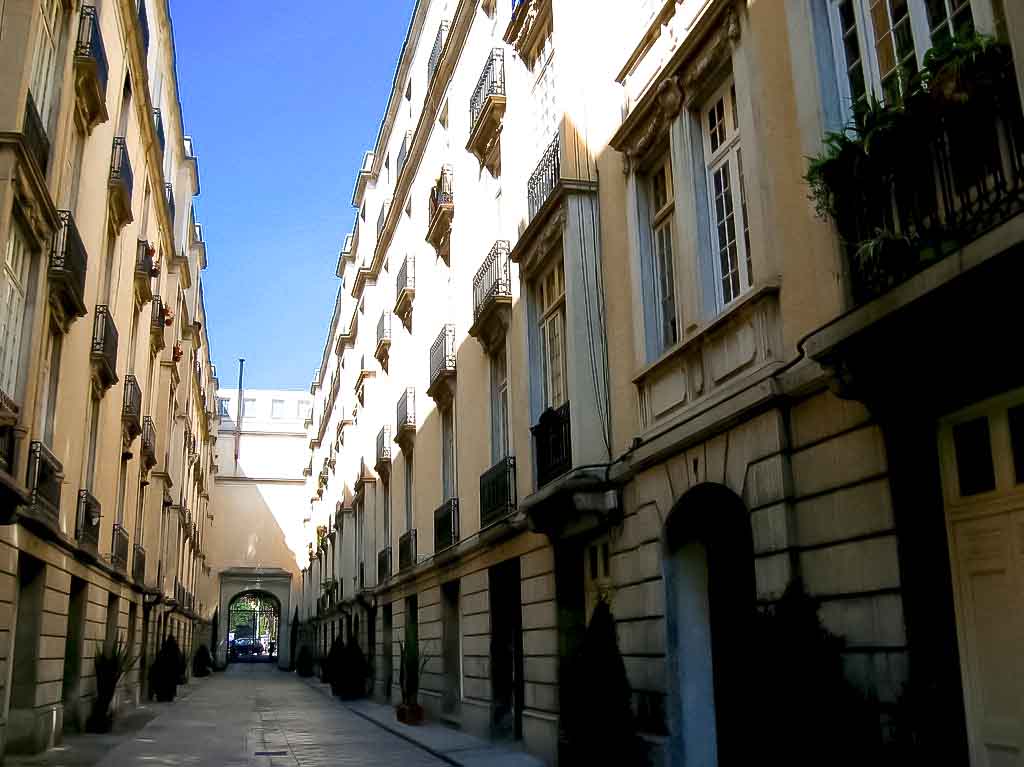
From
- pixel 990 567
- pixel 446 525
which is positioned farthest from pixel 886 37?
pixel 446 525

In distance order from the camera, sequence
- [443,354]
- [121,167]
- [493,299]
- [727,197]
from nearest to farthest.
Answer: [727,197]
[493,299]
[121,167]
[443,354]

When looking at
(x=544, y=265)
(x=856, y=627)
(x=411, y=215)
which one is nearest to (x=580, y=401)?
(x=544, y=265)

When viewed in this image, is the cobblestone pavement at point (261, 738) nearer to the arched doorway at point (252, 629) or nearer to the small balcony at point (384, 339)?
the small balcony at point (384, 339)

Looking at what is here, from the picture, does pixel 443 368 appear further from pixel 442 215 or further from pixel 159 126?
pixel 159 126

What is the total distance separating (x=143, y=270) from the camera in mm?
23312

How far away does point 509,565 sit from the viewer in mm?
16484

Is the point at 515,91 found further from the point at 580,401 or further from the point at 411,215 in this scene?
the point at 411,215

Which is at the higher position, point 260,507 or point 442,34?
point 442,34

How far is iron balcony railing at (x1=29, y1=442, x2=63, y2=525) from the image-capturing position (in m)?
13.9

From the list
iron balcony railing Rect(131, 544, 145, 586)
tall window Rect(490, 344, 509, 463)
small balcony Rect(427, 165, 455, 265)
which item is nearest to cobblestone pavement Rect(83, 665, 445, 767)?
iron balcony railing Rect(131, 544, 145, 586)

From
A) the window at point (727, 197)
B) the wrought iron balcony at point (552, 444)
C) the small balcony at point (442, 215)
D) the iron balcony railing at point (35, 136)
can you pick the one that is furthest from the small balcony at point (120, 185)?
the window at point (727, 197)

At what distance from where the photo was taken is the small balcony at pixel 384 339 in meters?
30.0

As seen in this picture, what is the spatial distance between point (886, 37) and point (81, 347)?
1430 centimetres

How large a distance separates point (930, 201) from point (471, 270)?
14.0 m
